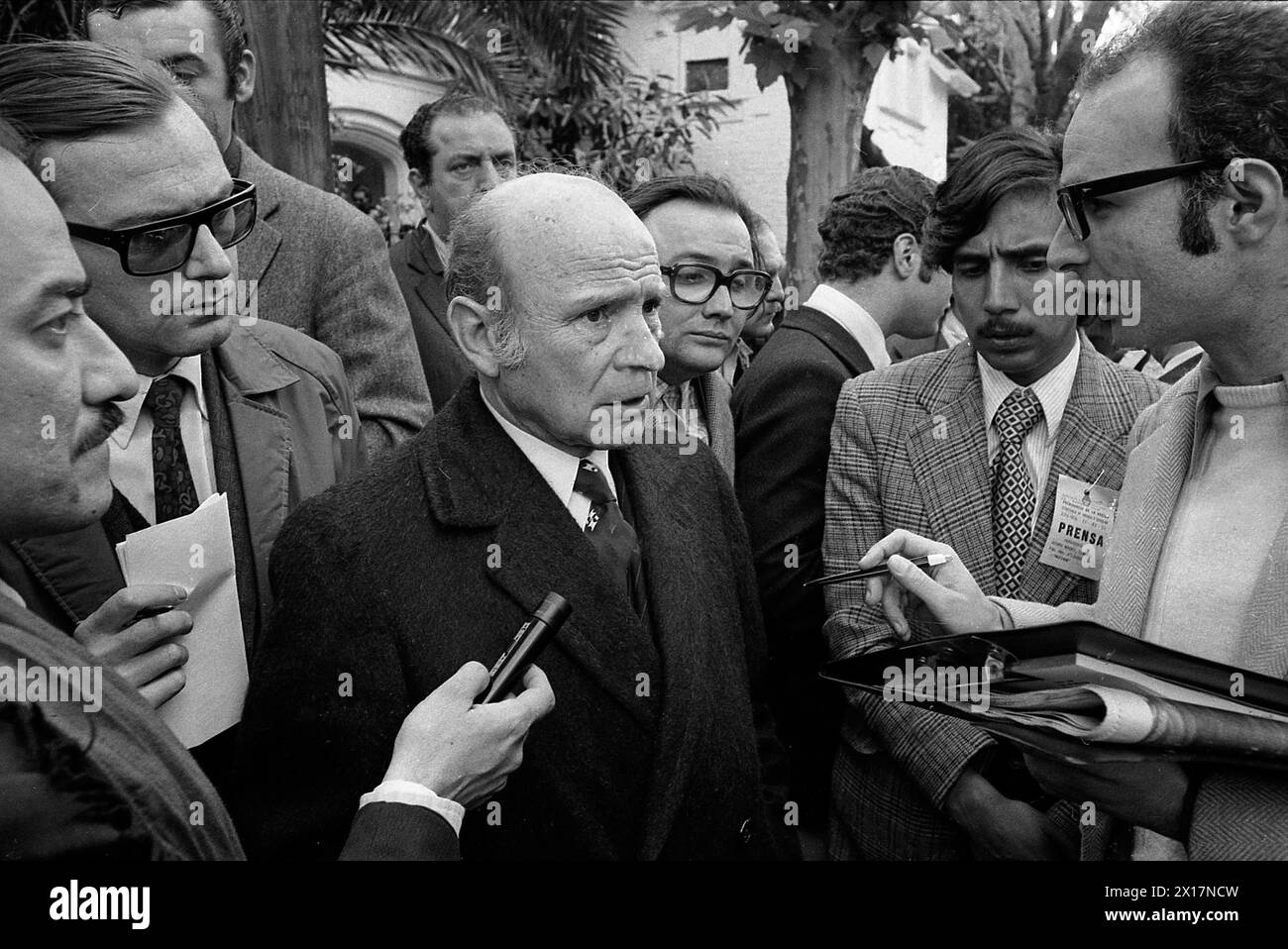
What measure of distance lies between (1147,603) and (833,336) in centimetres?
174

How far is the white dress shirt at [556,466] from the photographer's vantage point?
8.35 ft

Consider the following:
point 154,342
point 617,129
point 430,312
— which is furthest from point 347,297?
point 617,129

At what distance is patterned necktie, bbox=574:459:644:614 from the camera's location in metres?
2.54

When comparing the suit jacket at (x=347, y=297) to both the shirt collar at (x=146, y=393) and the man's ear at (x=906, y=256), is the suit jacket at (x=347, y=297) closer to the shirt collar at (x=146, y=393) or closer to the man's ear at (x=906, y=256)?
the shirt collar at (x=146, y=393)

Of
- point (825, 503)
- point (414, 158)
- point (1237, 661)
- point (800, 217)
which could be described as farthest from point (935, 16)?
point (1237, 661)

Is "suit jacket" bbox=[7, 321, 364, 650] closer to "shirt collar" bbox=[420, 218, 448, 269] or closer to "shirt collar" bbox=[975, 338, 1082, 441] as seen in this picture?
"shirt collar" bbox=[975, 338, 1082, 441]

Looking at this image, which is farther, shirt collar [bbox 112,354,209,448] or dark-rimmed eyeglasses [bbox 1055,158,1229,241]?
shirt collar [bbox 112,354,209,448]

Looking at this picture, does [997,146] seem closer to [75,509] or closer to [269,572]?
[269,572]

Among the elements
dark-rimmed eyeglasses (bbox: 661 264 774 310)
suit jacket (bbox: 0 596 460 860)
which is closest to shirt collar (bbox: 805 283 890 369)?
dark-rimmed eyeglasses (bbox: 661 264 774 310)

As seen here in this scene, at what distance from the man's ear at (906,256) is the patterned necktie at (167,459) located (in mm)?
2469

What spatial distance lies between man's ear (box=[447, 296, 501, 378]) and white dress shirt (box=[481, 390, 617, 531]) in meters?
0.12

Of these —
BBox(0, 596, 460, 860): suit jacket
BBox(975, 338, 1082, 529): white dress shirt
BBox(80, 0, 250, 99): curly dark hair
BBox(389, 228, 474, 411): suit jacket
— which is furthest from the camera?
BBox(389, 228, 474, 411): suit jacket

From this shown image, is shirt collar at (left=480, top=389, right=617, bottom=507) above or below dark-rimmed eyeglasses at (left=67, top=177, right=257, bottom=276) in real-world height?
below

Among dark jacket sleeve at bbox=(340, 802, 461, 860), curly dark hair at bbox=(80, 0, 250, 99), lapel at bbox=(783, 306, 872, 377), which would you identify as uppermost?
curly dark hair at bbox=(80, 0, 250, 99)
